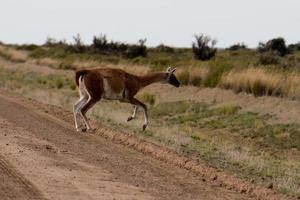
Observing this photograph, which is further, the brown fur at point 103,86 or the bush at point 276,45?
the bush at point 276,45

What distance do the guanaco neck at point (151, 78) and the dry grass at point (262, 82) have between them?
5983 mm

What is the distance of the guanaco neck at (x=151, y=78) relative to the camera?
2034 cm

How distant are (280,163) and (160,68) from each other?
22.2 m

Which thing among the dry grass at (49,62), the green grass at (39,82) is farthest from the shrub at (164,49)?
the green grass at (39,82)

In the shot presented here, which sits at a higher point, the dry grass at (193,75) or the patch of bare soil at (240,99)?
the dry grass at (193,75)

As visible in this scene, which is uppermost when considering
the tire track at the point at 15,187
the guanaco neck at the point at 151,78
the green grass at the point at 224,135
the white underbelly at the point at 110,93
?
the guanaco neck at the point at 151,78

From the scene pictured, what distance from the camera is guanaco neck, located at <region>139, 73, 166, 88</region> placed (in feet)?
66.7

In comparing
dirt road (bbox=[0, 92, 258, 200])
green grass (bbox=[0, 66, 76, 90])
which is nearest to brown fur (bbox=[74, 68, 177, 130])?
dirt road (bbox=[0, 92, 258, 200])

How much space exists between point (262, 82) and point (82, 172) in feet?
53.5

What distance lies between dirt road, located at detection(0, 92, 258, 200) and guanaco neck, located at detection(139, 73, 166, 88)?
370cm

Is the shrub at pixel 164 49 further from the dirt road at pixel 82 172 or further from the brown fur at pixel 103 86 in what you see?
the dirt road at pixel 82 172

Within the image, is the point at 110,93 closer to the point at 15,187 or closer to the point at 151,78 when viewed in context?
the point at 151,78

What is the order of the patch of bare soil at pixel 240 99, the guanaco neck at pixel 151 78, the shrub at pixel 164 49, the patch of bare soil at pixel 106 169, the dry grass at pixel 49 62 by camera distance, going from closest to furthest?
1. the patch of bare soil at pixel 106 169
2. the guanaco neck at pixel 151 78
3. the patch of bare soil at pixel 240 99
4. the dry grass at pixel 49 62
5. the shrub at pixel 164 49

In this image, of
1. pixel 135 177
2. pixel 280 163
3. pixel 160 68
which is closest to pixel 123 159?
pixel 135 177
